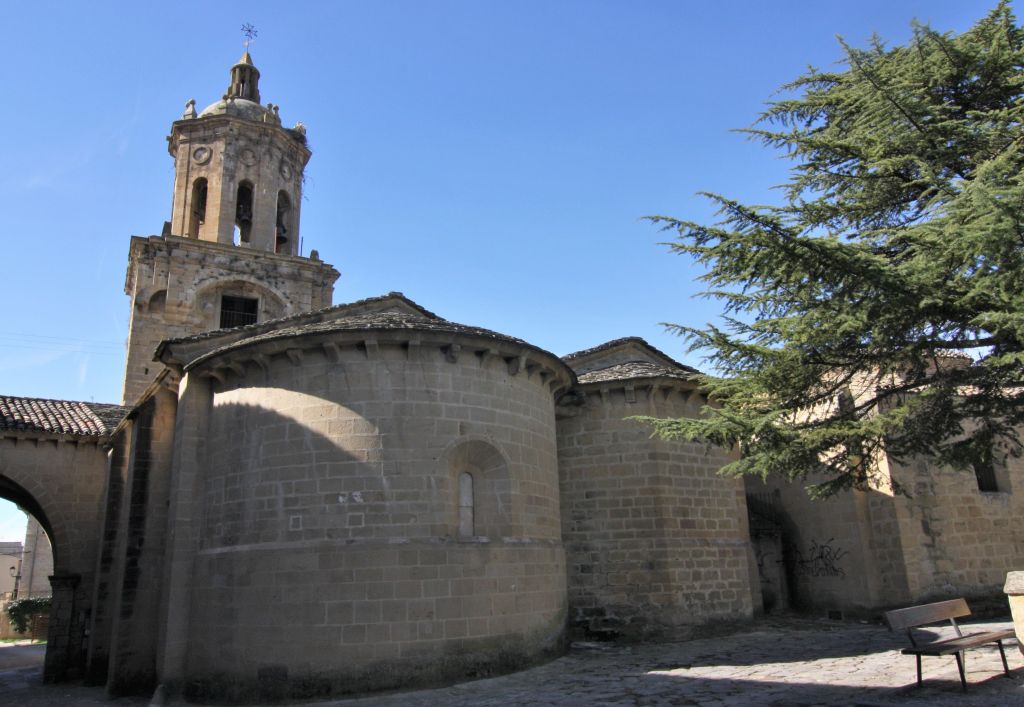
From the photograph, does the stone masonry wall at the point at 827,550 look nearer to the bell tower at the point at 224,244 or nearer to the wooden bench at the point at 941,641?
the wooden bench at the point at 941,641

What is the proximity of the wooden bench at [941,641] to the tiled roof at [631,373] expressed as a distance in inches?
258

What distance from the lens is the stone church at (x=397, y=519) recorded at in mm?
10133

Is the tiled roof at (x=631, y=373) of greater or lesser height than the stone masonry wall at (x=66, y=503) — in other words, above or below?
above

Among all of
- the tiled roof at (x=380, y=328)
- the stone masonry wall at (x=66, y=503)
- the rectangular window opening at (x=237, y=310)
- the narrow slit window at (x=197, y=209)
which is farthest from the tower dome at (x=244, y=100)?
the tiled roof at (x=380, y=328)

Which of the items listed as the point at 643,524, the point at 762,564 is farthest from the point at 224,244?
the point at 762,564

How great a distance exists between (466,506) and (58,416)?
12.8m

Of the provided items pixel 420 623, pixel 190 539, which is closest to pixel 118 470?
pixel 190 539

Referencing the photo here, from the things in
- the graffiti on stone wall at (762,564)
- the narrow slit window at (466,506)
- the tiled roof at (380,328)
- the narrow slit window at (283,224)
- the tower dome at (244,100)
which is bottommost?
the graffiti on stone wall at (762,564)

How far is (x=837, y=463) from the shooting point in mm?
9734

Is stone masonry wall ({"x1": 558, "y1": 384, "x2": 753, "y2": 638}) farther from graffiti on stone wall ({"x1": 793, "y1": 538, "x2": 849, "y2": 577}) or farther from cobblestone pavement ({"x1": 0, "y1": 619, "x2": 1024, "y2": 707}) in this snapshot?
graffiti on stone wall ({"x1": 793, "y1": 538, "x2": 849, "y2": 577})

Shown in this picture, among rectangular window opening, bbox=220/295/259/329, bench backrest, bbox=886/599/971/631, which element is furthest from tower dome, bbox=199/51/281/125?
bench backrest, bbox=886/599/971/631

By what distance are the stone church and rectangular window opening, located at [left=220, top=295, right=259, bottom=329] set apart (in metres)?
5.46

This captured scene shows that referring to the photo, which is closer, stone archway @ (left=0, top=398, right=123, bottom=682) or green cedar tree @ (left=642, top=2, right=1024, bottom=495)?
green cedar tree @ (left=642, top=2, right=1024, bottom=495)

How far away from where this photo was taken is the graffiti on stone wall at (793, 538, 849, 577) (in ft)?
52.2
